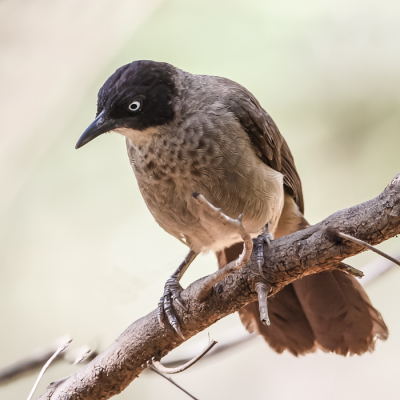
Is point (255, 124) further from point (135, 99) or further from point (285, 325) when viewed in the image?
point (285, 325)

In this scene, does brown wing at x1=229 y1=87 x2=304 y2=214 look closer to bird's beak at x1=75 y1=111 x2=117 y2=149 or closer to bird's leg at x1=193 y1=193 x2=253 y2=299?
bird's beak at x1=75 y1=111 x2=117 y2=149

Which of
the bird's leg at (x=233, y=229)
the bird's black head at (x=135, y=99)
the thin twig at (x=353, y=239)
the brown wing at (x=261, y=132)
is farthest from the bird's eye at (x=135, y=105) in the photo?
the thin twig at (x=353, y=239)

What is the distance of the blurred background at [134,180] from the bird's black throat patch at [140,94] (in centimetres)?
105

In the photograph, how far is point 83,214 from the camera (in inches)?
148

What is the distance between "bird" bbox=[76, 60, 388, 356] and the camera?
2344 millimetres

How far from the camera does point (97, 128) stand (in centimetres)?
223

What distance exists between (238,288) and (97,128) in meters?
0.98

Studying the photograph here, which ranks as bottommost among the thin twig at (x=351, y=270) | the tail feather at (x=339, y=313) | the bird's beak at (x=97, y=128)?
the tail feather at (x=339, y=313)

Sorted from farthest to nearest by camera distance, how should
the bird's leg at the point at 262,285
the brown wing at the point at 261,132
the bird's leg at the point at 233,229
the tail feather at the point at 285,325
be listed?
the tail feather at the point at 285,325 < the brown wing at the point at 261,132 < the bird's leg at the point at 262,285 < the bird's leg at the point at 233,229

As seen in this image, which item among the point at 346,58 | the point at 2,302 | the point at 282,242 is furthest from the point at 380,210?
the point at 2,302

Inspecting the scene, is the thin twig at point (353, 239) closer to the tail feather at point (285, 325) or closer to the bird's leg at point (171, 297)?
the bird's leg at point (171, 297)

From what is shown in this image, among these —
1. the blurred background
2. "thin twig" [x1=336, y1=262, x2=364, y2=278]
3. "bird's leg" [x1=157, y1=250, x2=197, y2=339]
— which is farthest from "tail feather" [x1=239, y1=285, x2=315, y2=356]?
"thin twig" [x1=336, y1=262, x2=364, y2=278]

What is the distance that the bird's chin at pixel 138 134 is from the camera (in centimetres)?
241

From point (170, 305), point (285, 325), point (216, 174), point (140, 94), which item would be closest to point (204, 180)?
point (216, 174)
